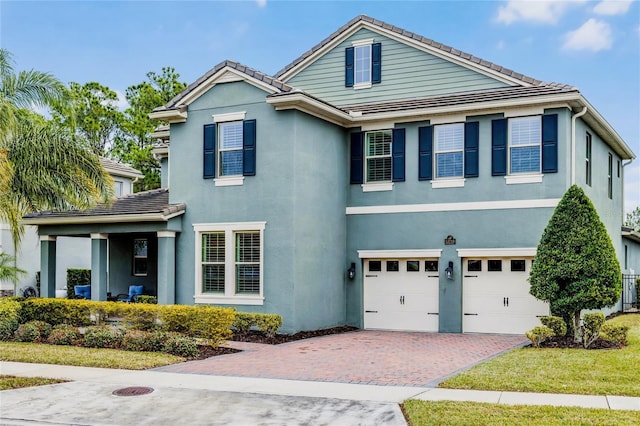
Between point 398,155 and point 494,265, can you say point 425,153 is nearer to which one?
point 398,155

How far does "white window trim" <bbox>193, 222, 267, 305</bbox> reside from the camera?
1948cm

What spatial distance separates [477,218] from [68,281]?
20.0m

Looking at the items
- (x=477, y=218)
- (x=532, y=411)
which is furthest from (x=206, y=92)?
(x=532, y=411)

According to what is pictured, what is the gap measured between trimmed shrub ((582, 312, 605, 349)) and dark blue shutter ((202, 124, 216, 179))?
10.6 m

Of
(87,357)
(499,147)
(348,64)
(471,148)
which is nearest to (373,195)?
(471,148)

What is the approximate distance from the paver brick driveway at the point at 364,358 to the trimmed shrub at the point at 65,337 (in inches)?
140

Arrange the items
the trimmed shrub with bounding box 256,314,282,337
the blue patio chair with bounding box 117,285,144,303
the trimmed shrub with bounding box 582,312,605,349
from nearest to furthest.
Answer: the trimmed shrub with bounding box 582,312,605,349
the trimmed shrub with bounding box 256,314,282,337
the blue patio chair with bounding box 117,285,144,303

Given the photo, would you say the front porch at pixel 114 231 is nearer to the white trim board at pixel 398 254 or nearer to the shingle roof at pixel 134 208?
the shingle roof at pixel 134 208

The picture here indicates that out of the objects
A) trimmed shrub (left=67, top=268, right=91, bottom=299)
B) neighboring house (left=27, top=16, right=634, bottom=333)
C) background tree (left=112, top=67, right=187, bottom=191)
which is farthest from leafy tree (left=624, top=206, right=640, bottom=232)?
trimmed shrub (left=67, top=268, right=91, bottom=299)

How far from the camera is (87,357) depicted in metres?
14.4

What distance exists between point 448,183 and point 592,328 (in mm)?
5993

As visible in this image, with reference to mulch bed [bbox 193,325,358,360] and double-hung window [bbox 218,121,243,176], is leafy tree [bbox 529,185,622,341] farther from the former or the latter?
double-hung window [bbox 218,121,243,176]

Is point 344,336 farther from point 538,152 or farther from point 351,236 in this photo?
point 538,152

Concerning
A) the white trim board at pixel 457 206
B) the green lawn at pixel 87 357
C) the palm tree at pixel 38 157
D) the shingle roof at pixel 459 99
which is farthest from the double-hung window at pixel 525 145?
the palm tree at pixel 38 157
